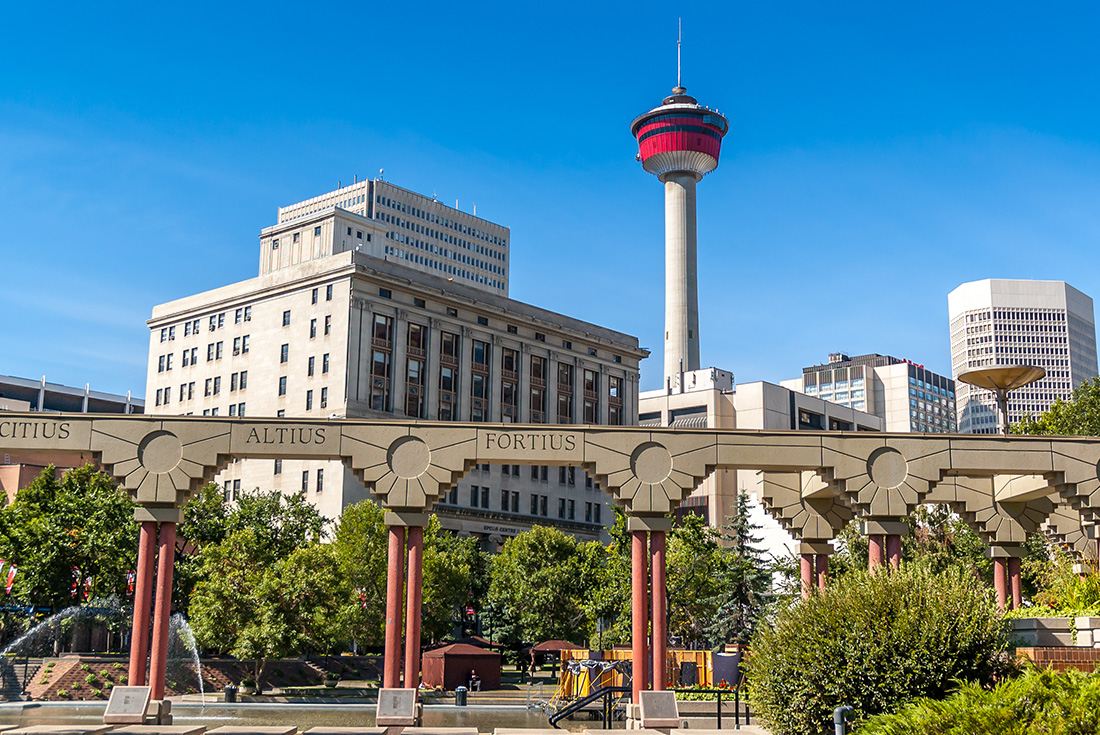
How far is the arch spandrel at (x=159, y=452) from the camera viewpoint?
2583cm

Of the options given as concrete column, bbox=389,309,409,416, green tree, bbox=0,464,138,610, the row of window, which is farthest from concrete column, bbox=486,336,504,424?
green tree, bbox=0,464,138,610

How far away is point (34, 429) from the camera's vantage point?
85.7 feet

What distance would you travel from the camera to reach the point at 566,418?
4385 inches

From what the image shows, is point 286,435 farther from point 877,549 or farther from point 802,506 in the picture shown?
point 802,506

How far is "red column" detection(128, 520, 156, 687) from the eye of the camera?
25.1 m

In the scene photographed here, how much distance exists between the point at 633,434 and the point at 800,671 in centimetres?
847

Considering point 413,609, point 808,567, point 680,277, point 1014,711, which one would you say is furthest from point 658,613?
point 680,277

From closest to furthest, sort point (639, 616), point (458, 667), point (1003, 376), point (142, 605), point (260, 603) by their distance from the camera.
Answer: point (142, 605) < point (639, 616) < point (1003, 376) < point (260, 603) < point (458, 667)

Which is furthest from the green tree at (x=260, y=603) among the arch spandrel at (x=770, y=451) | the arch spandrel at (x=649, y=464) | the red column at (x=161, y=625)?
the arch spandrel at (x=770, y=451)

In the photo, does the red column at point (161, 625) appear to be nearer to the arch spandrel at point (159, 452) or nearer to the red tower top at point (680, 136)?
the arch spandrel at point (159, 452)

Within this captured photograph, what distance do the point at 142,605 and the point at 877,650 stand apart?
16796mm

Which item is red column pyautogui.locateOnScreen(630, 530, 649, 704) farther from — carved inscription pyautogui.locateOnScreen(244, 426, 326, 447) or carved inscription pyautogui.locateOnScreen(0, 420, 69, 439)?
carved inscription pyautogui.locateOnScreen(0, 420, 69, 439)

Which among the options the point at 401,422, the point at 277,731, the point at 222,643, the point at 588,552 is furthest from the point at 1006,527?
the point at 588,552

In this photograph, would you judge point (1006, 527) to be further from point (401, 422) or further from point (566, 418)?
point (566, 418)
